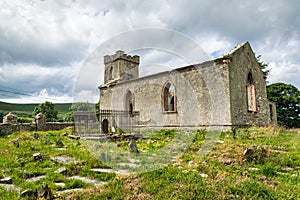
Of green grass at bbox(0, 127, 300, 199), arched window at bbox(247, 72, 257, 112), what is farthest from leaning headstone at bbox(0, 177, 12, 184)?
arched window at bbox(247, 72, 257, 112)

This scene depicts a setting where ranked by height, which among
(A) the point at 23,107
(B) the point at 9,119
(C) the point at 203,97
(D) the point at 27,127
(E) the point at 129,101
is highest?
(A) the point at 23,107

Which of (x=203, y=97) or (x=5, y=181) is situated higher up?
(x=203, y=97)

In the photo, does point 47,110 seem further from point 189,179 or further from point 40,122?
point 189,179

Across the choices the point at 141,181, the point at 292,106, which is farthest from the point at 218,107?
the point at 292,106

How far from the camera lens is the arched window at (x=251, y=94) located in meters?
15.4

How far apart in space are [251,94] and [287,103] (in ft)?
56.3

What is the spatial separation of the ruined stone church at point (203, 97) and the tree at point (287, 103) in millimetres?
11541

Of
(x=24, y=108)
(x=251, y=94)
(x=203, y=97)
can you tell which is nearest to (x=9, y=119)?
(x=203, y=97)

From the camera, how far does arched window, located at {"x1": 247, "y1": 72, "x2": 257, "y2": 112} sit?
1535 centimetres

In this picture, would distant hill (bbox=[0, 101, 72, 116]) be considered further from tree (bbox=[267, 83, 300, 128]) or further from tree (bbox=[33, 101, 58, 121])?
tree (bbox=[267, 83, 300, 128])

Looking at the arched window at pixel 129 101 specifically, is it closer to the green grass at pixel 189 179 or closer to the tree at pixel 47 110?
the green grass at pixel 189 179

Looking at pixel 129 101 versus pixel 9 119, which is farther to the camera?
pixel 129 101

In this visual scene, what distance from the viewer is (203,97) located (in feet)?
45.6

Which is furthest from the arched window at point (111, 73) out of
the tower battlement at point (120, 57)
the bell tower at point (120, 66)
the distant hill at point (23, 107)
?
the distant hill at point (23, 107)
